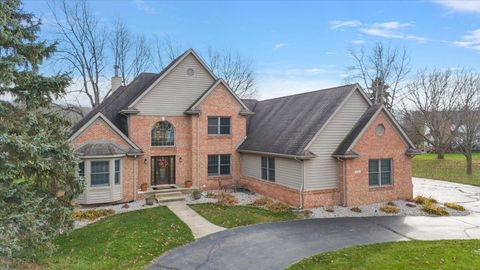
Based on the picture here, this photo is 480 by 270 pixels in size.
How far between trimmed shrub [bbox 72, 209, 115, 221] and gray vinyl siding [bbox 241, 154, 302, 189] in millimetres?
9110

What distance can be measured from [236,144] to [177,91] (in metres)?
5.56

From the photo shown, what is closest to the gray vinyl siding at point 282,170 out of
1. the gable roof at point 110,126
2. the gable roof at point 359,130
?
the gable roof at point 359,130

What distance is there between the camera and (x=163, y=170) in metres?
Answer: 21.1

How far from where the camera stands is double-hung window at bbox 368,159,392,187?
1759cm

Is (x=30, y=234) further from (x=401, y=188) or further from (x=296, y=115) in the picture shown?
(x=401, y=188)

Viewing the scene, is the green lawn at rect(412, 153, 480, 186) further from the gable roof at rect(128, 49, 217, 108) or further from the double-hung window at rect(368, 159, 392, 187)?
the gable roof at rect(128, 49, 217, 108)

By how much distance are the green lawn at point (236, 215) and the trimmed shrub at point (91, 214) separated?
432 cm

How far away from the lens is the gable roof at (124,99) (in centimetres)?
2041

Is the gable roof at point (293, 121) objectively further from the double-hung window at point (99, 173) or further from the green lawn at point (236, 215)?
the double-hung window at point (99, 173)

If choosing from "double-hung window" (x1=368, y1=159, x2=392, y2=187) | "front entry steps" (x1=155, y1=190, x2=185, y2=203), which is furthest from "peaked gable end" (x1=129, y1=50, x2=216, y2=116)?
"double-hung window" (x1=368, y1=159, x2=392, y2=187)

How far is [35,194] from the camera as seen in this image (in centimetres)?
966

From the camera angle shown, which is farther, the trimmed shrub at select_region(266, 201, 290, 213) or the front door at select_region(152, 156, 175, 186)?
the front door at select_region(152, 156, 175, 186)

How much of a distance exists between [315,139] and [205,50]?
92.8 ft

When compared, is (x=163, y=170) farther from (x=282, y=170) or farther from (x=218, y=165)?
(x=282, y=170)
